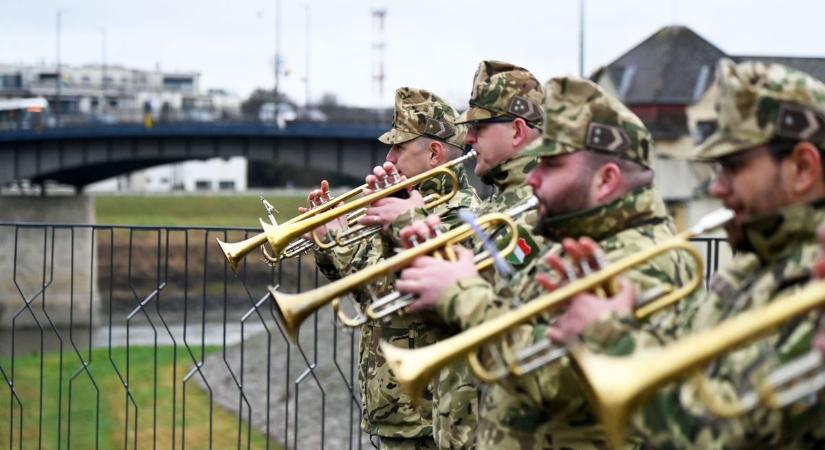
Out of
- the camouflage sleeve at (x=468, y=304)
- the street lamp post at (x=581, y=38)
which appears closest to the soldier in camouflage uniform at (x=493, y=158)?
the camouflage sleeve at (x=468, y=304)

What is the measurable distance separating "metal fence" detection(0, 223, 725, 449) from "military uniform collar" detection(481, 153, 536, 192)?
138 cm

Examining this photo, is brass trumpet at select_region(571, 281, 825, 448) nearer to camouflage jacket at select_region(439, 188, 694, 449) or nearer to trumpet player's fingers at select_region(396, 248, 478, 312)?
camouflage jacket at select_region(439, 188, 694, 449)

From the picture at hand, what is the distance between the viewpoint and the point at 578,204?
4414mm

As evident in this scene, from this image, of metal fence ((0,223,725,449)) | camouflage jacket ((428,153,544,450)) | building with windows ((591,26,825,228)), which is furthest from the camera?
building with windows ((591,26,825,228))

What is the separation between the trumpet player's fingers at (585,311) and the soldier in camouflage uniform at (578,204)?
505 mm

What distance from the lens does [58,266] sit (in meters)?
40.0

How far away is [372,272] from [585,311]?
3.68 ft

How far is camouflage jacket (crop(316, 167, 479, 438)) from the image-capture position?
6.50 metres

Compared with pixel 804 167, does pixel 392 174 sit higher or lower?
lower

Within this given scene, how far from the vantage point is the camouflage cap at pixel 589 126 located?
14.5 feet

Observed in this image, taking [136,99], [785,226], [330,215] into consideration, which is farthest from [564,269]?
[136,99]

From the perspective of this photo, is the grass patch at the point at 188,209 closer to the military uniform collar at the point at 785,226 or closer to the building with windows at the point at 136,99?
the building with windows at the point at 136,99

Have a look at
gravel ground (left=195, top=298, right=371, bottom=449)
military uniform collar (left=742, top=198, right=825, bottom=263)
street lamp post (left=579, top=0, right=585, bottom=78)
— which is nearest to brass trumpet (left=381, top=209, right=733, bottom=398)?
military uniform collar (left=742, top=198, right=825, bottom=263)

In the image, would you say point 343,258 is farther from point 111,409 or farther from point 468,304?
point 111,409
